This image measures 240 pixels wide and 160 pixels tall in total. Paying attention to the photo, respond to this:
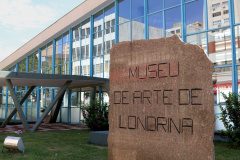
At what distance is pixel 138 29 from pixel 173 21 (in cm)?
249

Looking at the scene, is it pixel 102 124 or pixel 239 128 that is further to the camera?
pixel 102 124

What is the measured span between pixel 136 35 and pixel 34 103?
14.7 meters

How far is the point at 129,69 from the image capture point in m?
5.43

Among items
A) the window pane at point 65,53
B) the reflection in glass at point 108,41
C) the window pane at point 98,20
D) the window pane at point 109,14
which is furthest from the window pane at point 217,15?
the window pane at point 65,53

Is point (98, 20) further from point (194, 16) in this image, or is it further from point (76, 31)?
point (194, 16)

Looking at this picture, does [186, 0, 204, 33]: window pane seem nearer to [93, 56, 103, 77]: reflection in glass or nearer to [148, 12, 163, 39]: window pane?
[148, 12, 163, 39]: window pane

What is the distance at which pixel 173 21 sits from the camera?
13.4 meters

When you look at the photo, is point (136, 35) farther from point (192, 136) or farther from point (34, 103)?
point (34, 103)

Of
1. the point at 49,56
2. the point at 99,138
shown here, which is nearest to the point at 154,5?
the point at 99,138

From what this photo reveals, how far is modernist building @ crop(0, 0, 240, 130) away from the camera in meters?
11.2

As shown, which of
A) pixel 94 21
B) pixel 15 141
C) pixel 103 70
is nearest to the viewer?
pixel 15 141

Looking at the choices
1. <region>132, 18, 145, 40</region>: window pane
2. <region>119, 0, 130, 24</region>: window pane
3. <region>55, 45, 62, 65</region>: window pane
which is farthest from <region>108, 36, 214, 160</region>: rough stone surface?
<region>55, 45, 62, 65</region>: window pane

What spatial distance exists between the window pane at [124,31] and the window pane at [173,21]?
9.74 ft

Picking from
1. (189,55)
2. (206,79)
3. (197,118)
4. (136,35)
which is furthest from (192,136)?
(136,35)
